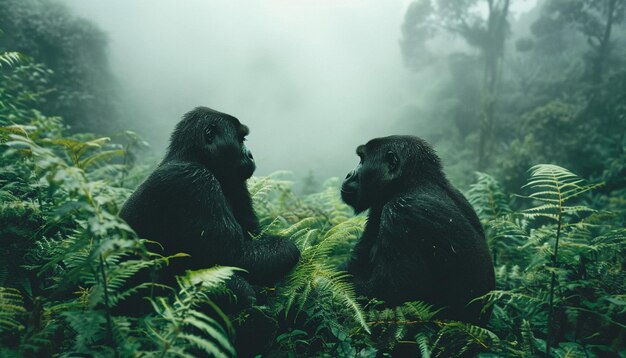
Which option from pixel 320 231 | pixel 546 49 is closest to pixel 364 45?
pixel 546 49

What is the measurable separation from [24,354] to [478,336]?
2015mm

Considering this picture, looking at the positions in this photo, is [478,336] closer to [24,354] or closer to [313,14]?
[24,354]

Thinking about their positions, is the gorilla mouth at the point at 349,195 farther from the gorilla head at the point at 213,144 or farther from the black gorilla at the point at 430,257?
the gorilla head at the point at 213,144

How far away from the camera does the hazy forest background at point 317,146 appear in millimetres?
1507

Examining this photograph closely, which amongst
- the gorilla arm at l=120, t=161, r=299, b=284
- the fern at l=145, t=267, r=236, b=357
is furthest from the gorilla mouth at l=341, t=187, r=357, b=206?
the fern at l=145, t=267, r=236, b=357

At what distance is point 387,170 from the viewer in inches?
109

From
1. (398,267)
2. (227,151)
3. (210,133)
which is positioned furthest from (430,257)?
(210,133)

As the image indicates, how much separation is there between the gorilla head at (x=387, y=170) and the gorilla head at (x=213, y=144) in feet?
2.99

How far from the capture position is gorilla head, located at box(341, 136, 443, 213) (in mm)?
2656

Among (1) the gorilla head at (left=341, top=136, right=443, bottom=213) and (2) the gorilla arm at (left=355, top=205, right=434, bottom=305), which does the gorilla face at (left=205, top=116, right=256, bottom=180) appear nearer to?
(1) the gorilla head at (left=341, top=136, right=443, bottom=213)

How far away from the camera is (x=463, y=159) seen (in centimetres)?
2048

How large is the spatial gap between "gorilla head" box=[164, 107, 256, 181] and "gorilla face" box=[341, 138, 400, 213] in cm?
89

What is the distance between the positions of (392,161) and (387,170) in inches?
3.2

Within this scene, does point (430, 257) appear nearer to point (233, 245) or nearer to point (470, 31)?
point (233, 245)
